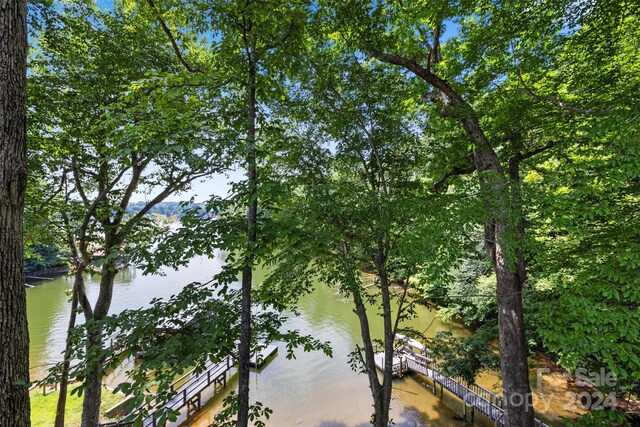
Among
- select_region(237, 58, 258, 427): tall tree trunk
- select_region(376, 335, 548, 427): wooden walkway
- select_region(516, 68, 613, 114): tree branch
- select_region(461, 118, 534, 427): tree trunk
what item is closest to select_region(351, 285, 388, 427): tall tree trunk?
A: select_region(376, 335, 548, 427): wooden walkway

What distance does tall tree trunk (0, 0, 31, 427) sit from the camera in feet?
5.68

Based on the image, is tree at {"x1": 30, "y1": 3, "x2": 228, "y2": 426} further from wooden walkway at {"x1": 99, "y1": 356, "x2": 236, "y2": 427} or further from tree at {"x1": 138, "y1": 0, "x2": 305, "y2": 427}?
wooden walkway at {"x1": 99, "y1": 356, "x2": 236, "y2": 427}

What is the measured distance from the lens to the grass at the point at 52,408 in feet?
20.8

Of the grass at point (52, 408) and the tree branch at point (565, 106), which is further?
the grass at point (52, 408)

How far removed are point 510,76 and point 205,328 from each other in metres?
5.72

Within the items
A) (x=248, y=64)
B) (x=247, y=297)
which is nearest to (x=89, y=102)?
(x=248, y=64)

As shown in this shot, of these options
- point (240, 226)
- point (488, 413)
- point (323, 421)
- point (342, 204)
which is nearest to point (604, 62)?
point (342, 204)

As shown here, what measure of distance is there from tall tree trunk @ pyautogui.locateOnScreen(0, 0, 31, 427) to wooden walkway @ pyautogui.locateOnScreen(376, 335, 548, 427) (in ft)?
17.0

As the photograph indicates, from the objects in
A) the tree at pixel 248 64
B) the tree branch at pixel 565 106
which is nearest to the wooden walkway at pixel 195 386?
the tree at pixel 248 64

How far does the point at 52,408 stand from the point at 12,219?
8324 millimetres

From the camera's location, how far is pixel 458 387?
23.6ft

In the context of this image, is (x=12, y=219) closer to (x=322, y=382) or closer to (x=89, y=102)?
(x=89, y=102)

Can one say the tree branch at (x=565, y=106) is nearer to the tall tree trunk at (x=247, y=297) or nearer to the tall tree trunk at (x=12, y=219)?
the tall tree trunk at (x=247, y=297)

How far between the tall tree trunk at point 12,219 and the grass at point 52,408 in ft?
22.0
